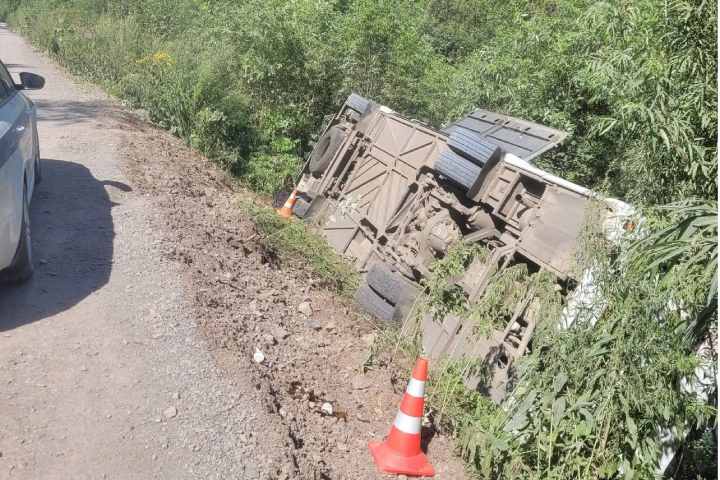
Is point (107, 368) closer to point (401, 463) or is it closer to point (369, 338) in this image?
point (401, 463)

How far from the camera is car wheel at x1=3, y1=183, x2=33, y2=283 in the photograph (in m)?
4.93

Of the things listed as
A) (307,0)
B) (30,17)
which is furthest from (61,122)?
(30,17)

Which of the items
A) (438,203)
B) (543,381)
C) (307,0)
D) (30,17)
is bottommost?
(30,17)

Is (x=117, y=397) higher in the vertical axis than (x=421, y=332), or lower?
lower

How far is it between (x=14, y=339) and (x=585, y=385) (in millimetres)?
3690

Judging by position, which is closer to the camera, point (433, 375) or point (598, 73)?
point (433, 375)

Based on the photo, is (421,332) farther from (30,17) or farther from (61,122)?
(30,17)

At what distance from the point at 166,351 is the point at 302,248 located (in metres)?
3.73

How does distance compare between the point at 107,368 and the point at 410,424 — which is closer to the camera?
the point at 107,368

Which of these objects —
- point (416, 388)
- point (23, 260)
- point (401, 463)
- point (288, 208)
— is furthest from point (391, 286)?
point (288, 208)

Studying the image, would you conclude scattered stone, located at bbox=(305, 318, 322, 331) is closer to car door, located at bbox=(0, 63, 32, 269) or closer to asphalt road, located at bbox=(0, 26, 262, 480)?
asphalt road, located at bbox=(0, 26, 262, 480)

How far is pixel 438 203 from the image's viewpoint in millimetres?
7328

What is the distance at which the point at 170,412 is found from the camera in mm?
4141

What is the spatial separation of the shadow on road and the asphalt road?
0.05 ft
